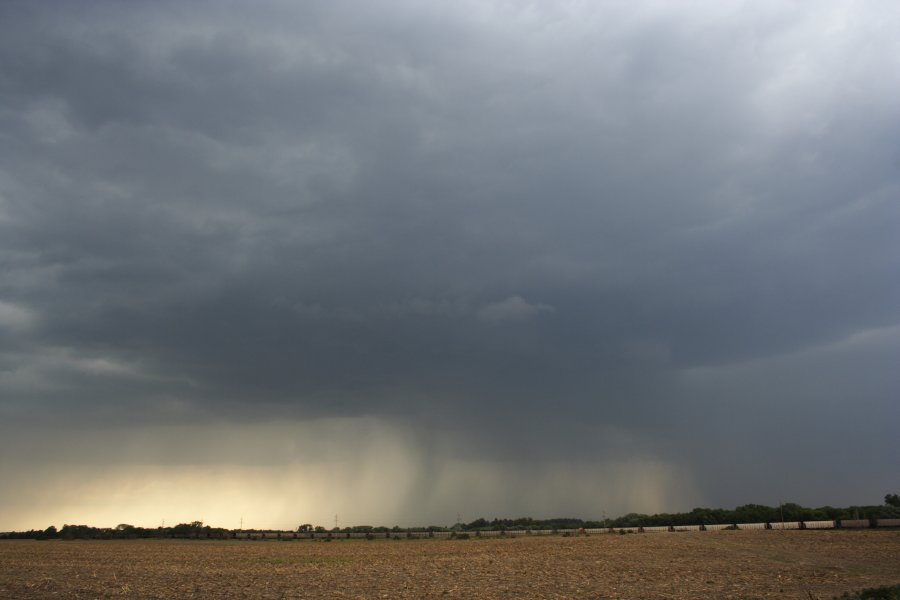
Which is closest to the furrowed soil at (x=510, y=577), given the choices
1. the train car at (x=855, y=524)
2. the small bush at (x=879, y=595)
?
the small bush at (x=879, y=595)

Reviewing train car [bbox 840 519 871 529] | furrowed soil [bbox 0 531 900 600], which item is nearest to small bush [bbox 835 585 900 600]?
furrowed soil [bbox 0 531 900 600]

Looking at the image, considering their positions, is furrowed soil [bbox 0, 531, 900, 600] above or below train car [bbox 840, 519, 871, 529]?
below

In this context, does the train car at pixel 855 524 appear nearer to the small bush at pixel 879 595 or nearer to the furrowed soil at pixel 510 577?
the furrowed soil at pixel 510 577

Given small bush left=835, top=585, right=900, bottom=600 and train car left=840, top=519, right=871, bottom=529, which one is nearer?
small bush left=835, top=585, right=900, bottom=600

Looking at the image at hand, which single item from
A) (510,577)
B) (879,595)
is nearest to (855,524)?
(510,577)

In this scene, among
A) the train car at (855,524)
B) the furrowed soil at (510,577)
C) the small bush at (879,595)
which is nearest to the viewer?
the small bush at (879,595)

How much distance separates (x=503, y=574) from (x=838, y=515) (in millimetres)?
148972

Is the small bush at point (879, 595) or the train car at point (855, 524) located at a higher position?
the train car at point (855, 524)

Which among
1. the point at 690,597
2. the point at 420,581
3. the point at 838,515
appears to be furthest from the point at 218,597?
the point at 838,515

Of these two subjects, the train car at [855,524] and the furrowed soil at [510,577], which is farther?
the train car at [855,524]

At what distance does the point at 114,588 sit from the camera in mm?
41938

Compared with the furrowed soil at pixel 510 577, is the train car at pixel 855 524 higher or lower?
higher

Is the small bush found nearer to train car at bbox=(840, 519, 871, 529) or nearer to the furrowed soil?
the furrowed soil

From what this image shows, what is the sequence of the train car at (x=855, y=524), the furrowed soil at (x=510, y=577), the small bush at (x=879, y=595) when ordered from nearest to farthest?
1. the small bush at (x=879, y=595)
2. the furrowed soil at (x=510, y=577)
3. the train car at (x=855, y=524)
